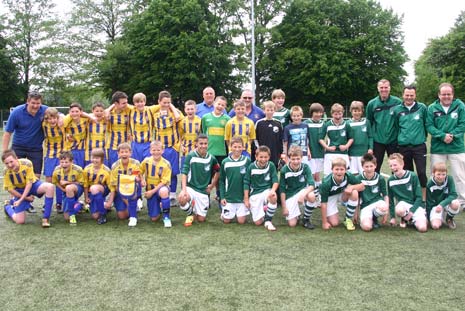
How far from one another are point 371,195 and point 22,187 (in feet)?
14.2

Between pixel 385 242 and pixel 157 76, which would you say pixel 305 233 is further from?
pixel 157 76

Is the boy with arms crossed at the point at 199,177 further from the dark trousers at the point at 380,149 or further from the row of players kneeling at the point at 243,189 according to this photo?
the dark trousers at the point at 380,149

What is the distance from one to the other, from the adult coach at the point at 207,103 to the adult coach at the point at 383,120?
7.79 ft

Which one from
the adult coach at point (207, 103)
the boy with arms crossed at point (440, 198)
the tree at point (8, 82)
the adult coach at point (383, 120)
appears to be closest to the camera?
the boy with arms crossed at point (440, 198)

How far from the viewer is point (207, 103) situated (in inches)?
263

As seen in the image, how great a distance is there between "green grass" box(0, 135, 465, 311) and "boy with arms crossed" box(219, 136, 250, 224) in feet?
0.79

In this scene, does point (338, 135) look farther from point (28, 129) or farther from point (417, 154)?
point (28, 129)

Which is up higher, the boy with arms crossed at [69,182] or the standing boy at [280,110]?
the standing boy at [280,110]

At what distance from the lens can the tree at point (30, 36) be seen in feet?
122

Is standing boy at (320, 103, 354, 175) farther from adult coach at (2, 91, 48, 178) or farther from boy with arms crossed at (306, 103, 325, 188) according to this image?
adult coach at (2, 91, 48, 178)

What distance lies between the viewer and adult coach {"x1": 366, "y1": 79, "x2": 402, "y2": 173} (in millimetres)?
5750

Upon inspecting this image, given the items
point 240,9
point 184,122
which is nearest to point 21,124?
point 184,122

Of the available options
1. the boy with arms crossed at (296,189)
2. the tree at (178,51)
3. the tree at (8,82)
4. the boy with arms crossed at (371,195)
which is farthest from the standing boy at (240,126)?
the tree at (8,82)

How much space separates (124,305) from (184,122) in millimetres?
3658
